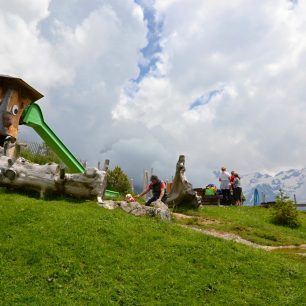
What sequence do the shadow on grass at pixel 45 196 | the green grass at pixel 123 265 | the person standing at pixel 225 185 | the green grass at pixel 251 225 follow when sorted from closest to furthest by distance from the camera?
the green grass at pixel 123 265, the shadow on grass at pixel 45 196, the green grass at pixel 251 225, the person standing at pixel 225 185

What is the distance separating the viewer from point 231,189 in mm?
30766

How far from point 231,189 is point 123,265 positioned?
67.0 feet

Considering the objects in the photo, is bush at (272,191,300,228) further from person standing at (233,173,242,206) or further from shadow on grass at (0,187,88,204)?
shadow on grass at (0,187,88,204)

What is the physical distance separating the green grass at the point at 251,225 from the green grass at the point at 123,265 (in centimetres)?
467

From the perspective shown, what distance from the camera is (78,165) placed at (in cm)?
3047

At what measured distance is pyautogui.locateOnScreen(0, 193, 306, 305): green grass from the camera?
1009 centimetres

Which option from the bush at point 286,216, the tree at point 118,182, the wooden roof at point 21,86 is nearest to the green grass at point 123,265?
the bush at point 286,216

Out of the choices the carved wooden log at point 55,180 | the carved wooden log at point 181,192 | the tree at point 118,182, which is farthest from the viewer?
the tree at point 118,182

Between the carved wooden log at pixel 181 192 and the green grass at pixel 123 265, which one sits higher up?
the carved wooden log at pixel 181 192

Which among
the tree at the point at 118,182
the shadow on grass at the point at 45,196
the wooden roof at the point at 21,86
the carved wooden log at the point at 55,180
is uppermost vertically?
the wooden roof at the point at 21,86

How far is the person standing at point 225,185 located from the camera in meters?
29.9

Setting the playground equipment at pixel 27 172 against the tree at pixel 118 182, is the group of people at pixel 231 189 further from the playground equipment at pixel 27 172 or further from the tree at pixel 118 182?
the playground equipment at pixel 27 172

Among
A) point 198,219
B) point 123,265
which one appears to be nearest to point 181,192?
point 198,219

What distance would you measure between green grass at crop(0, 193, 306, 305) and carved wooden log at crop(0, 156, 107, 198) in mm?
2204
